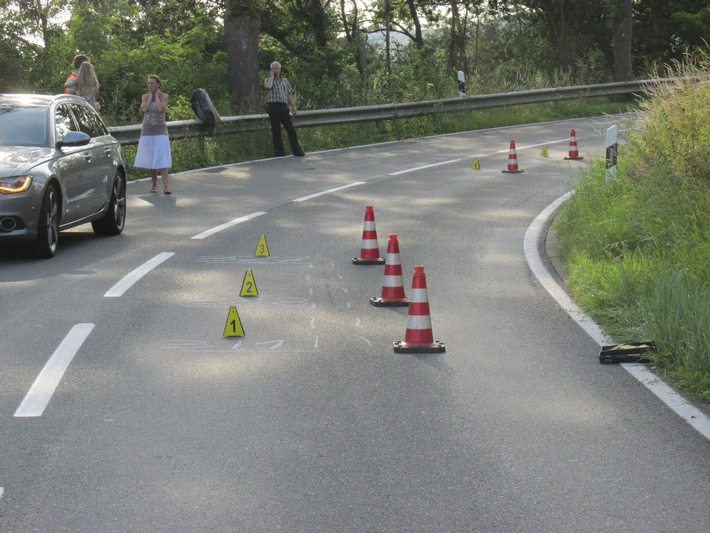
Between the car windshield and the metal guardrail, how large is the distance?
7.29 meters

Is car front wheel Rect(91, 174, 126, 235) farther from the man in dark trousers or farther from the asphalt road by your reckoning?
the man in dark trousers

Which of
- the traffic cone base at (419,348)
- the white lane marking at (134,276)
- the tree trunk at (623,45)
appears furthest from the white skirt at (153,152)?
the tree trunk at (623,45)

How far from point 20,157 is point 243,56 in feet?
59.1

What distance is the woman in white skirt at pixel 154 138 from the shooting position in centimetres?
1848

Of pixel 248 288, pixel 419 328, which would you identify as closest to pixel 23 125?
pixel 248 288

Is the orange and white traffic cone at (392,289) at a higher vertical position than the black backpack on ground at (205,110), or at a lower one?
lower

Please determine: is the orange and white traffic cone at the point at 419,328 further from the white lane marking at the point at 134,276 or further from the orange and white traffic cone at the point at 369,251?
the orange and white traffic cone at the point at 369,251

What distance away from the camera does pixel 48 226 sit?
12.5 m

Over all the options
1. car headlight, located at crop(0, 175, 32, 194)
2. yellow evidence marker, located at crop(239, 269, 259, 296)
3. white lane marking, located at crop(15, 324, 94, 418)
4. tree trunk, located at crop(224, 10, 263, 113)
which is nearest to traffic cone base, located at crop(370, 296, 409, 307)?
yellow evidence marker, located at crop(239, 269, 259, 296)

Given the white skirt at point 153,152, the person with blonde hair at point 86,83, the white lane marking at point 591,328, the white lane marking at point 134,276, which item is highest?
the person with blonde hair at point 86,83

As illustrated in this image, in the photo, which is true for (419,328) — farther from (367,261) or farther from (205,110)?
(205,110)

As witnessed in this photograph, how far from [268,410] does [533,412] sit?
1.45 m

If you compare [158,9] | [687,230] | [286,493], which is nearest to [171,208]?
[687,230]

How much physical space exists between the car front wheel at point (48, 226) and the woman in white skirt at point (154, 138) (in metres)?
5.65
